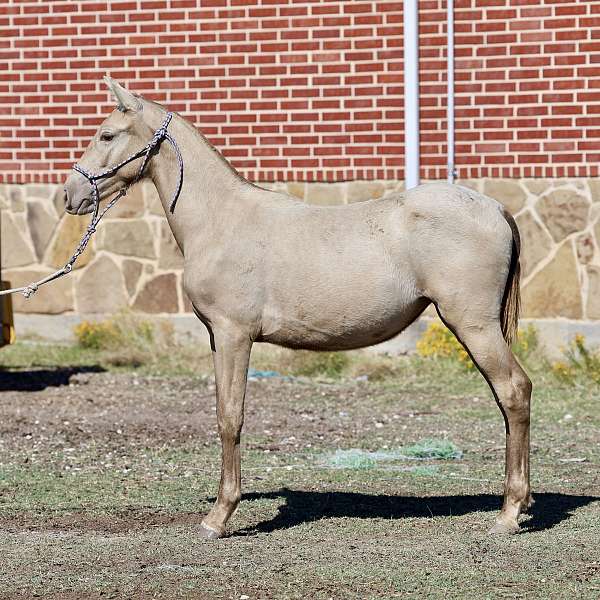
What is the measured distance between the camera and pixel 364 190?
13367 millimetres

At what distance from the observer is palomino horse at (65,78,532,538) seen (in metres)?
6.89

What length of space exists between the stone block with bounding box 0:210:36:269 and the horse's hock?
1 cm

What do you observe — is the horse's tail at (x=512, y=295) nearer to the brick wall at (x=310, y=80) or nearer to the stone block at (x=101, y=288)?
the brick wall at (x=310, y=80)

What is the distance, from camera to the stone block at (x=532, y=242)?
12.9m

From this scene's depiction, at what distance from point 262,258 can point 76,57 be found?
776 cm

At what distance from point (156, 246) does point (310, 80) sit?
7.84 feet

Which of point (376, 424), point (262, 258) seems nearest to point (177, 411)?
point (376, 424)

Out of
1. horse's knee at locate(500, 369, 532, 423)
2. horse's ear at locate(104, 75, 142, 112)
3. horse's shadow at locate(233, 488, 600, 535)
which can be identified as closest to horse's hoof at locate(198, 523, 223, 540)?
horse's shadow at locate(233, 488, 600, 535)

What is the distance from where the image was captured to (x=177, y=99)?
13.9m

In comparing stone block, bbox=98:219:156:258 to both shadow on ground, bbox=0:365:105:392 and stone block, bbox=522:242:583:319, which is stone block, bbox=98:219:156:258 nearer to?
shadow on ground, bbox=0:365:105:392

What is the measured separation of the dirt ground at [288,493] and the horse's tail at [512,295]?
1076 mm

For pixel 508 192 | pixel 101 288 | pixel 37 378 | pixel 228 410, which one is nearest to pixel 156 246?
pixel 101 288

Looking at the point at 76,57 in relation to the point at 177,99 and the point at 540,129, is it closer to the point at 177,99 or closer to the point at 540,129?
the point at 177,99

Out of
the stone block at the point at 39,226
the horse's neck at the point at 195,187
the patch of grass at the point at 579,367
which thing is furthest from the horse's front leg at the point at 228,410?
the stone block at the point at 39,226
